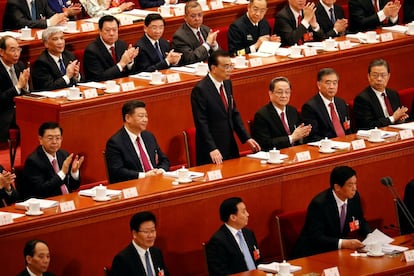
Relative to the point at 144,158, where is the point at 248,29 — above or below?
above

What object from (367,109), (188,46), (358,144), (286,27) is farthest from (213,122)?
(286,27)

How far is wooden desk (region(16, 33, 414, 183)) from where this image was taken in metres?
8.57

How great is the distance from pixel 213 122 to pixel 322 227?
1.50 m

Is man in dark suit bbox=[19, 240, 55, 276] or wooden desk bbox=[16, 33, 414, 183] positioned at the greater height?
wooden desk bbox=[16, 33, 414, 183]

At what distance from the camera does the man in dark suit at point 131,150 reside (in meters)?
7.84

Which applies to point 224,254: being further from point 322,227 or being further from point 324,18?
point 324,18

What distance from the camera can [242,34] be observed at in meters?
10.3

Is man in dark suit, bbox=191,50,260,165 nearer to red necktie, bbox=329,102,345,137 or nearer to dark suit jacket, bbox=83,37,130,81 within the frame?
red necktie, bbox=329,102,345,137

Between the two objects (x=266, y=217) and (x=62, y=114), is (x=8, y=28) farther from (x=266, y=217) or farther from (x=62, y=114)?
(x=266, y=217)

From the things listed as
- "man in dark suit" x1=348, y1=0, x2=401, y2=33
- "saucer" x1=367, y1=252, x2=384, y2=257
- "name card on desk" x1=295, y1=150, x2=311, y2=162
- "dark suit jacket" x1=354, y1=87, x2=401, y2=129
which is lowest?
"saucer" x1=367, y1=252, x2=384, y2=257

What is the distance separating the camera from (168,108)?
901 centimetres

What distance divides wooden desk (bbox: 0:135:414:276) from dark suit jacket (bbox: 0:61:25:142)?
1939mm

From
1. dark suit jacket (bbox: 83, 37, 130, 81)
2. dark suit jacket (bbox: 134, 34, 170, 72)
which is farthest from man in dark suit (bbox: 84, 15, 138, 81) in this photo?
dark suit jacket (bbox: 134, 34, 170, 72)

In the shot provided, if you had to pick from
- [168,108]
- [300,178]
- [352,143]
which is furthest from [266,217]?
[168,108]
